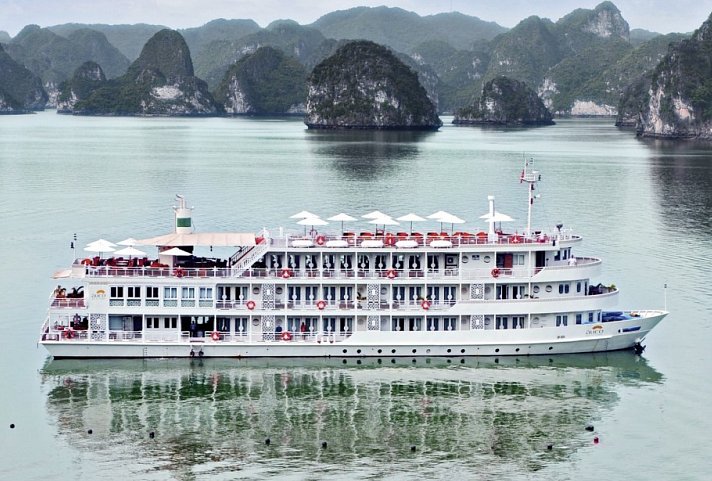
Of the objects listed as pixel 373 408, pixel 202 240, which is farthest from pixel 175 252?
pixel 373 408

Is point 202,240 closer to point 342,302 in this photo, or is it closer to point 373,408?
point 342,302

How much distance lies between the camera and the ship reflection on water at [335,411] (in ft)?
110

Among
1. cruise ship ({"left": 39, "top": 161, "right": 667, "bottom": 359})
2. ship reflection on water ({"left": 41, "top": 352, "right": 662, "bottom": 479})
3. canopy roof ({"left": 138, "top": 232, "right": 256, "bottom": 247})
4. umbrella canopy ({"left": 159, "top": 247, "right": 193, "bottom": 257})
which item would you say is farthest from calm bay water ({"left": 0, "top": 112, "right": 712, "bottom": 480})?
canopy roof ({"left": 138, "top": 232, "right": 256, "bottom": 247})

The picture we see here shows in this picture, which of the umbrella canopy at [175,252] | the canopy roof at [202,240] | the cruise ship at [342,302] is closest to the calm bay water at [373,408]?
the cruise ship at [342,302]

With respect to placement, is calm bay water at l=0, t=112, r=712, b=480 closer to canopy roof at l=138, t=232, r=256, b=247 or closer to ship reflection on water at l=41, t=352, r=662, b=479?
ship reflection on water at l=41, t=352, r=662, b=479

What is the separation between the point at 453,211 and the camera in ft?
295

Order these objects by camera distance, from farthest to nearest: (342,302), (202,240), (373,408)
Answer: (202,240) < (342,302) < (373,408)

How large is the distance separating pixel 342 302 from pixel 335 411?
20.9ft

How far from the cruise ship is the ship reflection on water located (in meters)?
0.68

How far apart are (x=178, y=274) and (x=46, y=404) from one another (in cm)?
738

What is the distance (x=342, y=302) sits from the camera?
1706 inches

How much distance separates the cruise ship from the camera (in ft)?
140

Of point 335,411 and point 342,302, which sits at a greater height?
point 342,302

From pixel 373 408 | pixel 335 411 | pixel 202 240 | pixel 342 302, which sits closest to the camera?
pixel 335 411
